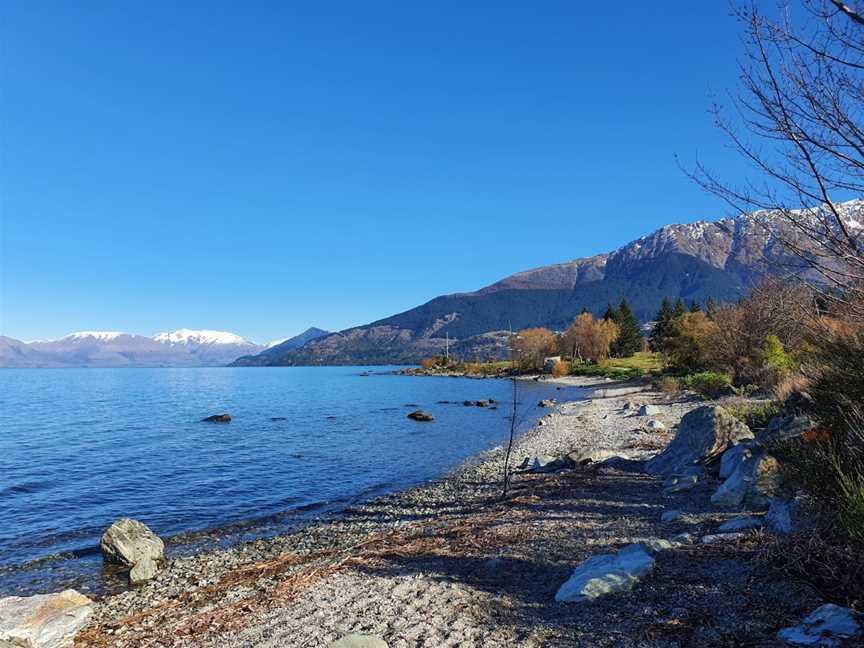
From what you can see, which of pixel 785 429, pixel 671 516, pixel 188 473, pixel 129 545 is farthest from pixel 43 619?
pixel 188 473

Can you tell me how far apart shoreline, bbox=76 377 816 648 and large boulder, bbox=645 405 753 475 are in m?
0.93

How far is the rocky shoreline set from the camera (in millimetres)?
5988

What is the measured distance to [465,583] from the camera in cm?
844

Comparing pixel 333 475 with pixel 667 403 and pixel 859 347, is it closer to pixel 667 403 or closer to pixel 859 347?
pixel 859 347

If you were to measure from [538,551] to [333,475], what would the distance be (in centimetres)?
1647

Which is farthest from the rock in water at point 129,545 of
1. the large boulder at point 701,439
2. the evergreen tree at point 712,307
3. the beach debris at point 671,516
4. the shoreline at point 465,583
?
the evergreen tree at point 712,307

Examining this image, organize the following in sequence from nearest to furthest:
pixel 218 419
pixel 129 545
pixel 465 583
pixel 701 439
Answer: pixel 465 583, pixel 129 545, pixel 701 439, pixel 218 419

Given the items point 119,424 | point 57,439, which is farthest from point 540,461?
point 119,424

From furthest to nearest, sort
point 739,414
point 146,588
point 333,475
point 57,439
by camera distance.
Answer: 1. point 57,439
2. point 333,475
3. point 739,414
4. point 146,588

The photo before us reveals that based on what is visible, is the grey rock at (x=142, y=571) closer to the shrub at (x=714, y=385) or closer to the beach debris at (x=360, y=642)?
the beach debris at (x=360, y=642)

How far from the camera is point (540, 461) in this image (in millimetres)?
20734

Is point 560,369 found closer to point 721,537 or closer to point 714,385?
point 714,385

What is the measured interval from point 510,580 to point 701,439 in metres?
9.02

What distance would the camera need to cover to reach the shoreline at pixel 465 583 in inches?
239
